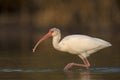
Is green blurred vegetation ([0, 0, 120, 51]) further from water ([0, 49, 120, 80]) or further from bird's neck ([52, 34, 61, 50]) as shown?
bird's neck ([52, 34, 61, 50])

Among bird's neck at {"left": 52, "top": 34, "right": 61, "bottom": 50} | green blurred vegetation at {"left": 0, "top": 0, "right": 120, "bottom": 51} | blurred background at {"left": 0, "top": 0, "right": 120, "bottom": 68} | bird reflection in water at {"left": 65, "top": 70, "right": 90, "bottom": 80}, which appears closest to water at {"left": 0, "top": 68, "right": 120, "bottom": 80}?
bird reflection in water at {"left": 65, "top": 70, "right": 90, "bottom": 80}

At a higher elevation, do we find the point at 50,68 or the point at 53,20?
the point at 53,20

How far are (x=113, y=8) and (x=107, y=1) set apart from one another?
1.58 feet

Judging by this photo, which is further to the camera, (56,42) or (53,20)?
(53,20)

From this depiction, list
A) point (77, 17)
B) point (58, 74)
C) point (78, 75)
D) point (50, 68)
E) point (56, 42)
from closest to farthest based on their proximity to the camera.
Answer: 1. point (78, 75)
2. point (58, 74)
3. point (50, 68)
4. point (56, 42)
5. point (77, 17)

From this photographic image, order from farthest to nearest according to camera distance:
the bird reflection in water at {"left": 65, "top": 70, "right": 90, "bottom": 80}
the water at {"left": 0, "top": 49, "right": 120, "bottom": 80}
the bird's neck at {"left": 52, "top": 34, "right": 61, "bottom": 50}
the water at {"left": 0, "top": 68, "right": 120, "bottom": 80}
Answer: the bird's neck at {"left": 52, "top": 34, "right": 61, "bottom": 50} < the water at {"left": 0, "top": 49, "right": 120, "bottom": 80} < the water at {"left": 0, "top": 68, "right": 120, "bottom": 80} < the bird reflection in water at {"left": 65, "top": 70, "right": 90, "bottom": 80}

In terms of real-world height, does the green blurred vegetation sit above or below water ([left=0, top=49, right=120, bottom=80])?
above

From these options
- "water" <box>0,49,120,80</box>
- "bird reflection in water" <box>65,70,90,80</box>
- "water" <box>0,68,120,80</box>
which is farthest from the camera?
"water" <box>0,49,120,80</box>

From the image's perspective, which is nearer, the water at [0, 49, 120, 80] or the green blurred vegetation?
the water at [0, 49, 120, 80]

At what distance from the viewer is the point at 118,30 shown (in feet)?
111

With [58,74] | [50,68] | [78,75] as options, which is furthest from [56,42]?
[78,75]

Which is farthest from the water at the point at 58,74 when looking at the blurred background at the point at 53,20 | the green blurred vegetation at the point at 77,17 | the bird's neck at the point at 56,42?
the green blurred vegetation at the point at 77,17

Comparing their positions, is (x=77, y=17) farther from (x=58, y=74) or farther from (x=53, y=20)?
(x=58, y=74)

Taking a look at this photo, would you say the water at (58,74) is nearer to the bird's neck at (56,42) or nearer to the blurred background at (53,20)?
the bird's neck at (56,42)
